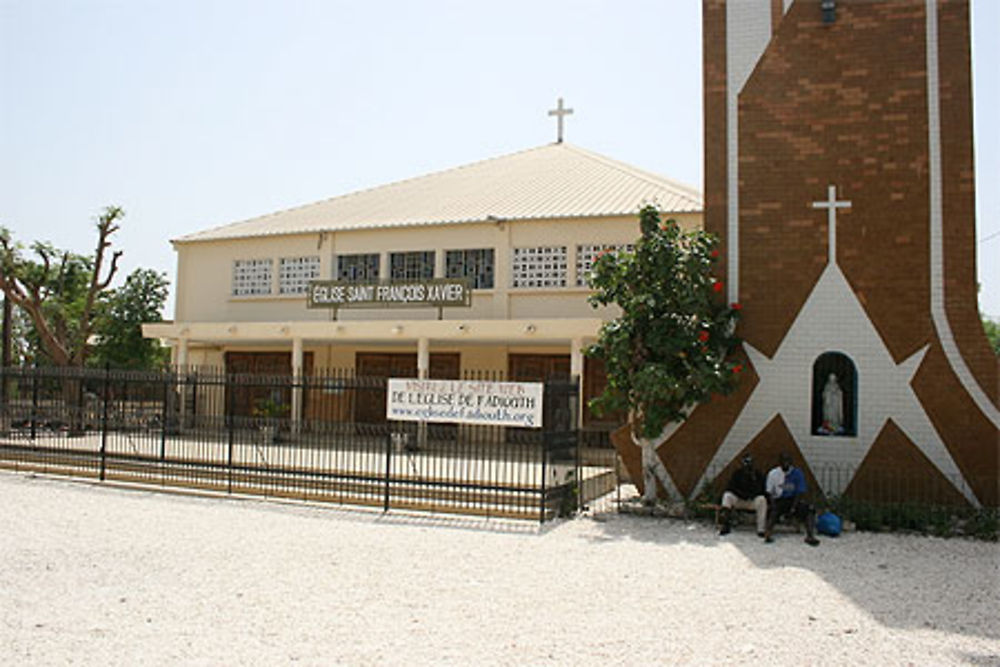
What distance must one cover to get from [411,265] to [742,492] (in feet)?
46.0

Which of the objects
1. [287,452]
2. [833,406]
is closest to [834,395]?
[833,406]

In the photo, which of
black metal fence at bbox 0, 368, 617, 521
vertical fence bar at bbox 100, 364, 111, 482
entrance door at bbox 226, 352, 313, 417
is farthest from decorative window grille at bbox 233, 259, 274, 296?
vertical fence bar at bbox 100, 364, 111, 482

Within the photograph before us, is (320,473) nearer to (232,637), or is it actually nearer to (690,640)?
(232,637)

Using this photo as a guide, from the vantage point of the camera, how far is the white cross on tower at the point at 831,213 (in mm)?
12219

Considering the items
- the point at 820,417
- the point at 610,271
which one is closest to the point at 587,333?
the point at 610,271

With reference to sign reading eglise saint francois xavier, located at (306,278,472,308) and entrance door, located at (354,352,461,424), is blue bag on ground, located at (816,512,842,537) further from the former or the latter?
entrance door, located at (354,352,461,424)

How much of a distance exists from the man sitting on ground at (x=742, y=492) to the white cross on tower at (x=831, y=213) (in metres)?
3.48

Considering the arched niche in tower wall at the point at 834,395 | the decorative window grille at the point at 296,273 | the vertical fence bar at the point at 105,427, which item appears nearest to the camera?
the arched niche in tower wall at the point at 834,395

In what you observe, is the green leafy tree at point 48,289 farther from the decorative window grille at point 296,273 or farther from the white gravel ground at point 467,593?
the white gravel ground at point 467,593

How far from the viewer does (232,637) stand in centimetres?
600

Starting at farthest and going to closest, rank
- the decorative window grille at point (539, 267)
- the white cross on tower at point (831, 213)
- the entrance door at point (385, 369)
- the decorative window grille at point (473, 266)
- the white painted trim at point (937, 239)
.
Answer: the entrance door at point (385, 369) < the decorative window grille at point (473, 266) < the decorative window grille at point (539, 267) < the white cross on tower at point (831, 213) < the white painted trim at point (937, 239)

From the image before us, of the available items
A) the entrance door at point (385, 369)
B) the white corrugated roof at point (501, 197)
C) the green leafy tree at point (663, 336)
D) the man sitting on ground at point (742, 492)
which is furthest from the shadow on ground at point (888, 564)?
the entrance door at point (385, 369)

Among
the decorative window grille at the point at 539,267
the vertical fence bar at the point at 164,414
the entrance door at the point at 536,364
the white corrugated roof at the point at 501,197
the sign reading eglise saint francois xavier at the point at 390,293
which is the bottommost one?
the vertical fence bar at the point at 164,414

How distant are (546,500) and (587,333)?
7269mm
